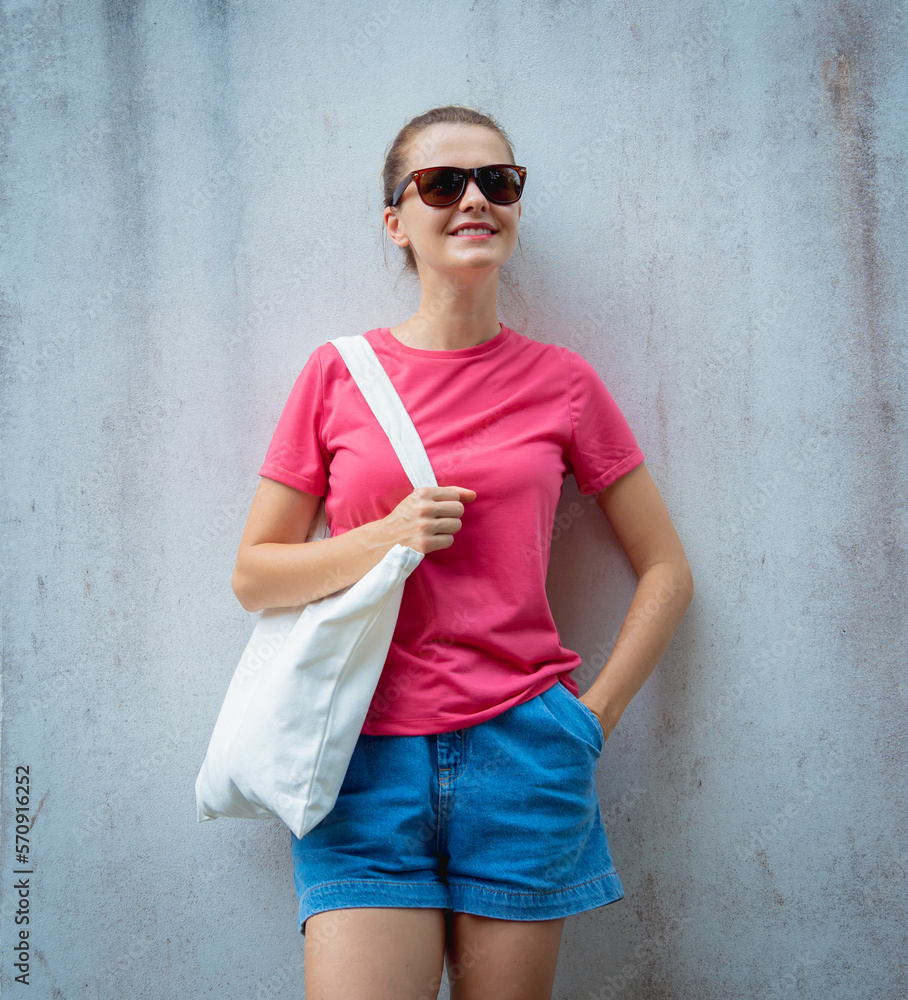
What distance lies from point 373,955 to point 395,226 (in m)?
1.66

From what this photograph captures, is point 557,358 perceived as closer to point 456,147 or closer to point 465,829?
point 456,147

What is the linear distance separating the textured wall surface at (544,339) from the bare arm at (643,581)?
0.59 ft

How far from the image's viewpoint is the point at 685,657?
195 cm

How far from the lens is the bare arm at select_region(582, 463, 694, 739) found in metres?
1.71

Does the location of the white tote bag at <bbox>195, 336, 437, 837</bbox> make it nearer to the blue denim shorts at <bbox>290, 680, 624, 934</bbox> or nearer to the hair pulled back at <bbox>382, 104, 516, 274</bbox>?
the blue denim shorts at <bbox>290, 680, 624, 934</bbox>

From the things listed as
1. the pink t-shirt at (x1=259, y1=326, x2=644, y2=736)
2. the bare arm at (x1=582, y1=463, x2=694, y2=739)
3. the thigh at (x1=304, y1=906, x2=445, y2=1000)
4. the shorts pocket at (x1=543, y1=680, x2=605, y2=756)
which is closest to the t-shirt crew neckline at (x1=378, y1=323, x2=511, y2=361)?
the pink t-shirt at (x1=259, y1=326, x2=644, y2=736)

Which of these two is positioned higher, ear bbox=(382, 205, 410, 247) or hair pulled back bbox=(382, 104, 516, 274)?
Result: hair pulled back bbox=(382, 104, 516, 274)

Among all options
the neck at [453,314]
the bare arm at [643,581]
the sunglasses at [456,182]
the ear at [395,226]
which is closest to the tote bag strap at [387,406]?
the neck at [453,314]

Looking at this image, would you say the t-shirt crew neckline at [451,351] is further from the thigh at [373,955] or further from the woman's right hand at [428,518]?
the thigh at [373,955]

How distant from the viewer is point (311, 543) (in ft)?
5.08

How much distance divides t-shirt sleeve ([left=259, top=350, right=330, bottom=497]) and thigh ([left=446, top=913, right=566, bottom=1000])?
1.02 m

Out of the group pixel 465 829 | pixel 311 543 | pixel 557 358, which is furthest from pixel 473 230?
pixel 465 829

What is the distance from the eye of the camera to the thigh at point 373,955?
4.17 ft

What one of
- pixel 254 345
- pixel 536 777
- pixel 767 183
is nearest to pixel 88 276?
pixel 254 345
